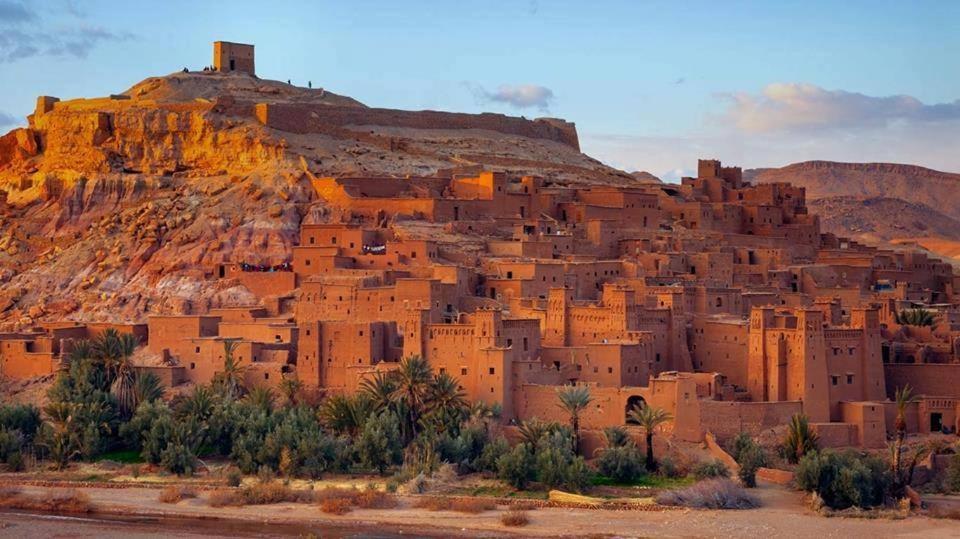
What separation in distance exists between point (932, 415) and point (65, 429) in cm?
2007

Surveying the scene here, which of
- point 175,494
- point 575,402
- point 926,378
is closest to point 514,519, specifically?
point 575,402

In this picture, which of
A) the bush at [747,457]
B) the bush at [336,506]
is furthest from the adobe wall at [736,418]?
the bush at [336,506]

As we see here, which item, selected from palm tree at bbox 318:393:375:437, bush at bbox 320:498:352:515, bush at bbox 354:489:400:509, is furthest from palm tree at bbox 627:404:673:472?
bush at bbox 320:498:352:515

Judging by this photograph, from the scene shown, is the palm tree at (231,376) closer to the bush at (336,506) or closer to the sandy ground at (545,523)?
the sandy ground at (545,523)

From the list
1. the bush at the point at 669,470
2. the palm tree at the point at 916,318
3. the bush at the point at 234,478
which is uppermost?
the palm tree at the point at 916,318

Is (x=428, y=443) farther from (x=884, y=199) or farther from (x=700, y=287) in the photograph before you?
(x=884, y=199)

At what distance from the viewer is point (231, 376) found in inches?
1652

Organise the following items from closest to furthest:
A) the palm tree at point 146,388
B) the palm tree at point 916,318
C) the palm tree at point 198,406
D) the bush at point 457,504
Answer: the bush at point 457,504
the palm tree at point 198,406
the palm tree at point 146,388
the palm tree at point 916,318

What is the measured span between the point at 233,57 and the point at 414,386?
27.4 metres

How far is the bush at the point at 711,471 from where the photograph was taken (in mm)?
37031

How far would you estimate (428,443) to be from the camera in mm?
38406

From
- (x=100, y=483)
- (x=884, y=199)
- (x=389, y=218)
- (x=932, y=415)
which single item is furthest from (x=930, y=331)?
(x=884, y=199)

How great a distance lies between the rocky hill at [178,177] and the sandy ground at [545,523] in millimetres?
10850

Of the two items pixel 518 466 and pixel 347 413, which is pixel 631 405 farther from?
pixel 347 413
